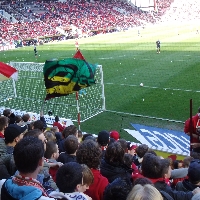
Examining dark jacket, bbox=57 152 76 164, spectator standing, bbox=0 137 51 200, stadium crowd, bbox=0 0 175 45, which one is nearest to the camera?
spectator standing, bbox=0 137 51 200

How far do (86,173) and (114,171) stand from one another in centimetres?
81

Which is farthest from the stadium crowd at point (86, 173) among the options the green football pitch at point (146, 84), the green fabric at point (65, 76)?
the green football pitch at point (146, 84)

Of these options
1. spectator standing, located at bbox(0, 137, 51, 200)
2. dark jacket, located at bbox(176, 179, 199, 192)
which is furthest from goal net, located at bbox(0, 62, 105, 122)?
spectator standing, located at bbox(0, 137, 51, 200)

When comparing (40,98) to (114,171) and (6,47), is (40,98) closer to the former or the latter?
(114,171)

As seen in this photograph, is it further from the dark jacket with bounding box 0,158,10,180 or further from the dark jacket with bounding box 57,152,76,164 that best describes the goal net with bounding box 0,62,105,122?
the dark jacket with bounding box 0,158,10,180

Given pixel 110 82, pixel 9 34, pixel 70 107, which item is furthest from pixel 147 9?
pixel 70 107

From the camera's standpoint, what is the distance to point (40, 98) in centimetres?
1703

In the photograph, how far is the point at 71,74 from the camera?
329 inches

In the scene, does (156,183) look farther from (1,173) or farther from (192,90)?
(192,90)

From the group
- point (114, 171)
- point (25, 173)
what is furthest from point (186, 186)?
point (25, 173)

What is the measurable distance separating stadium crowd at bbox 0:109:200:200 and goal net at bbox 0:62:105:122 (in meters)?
8.21

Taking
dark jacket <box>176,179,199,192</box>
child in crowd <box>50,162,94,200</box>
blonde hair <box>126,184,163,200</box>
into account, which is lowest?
dark jacket <box>176,179,199,192</box>

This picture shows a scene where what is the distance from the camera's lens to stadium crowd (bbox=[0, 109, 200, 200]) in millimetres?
2836

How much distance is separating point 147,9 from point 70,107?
7647cm
